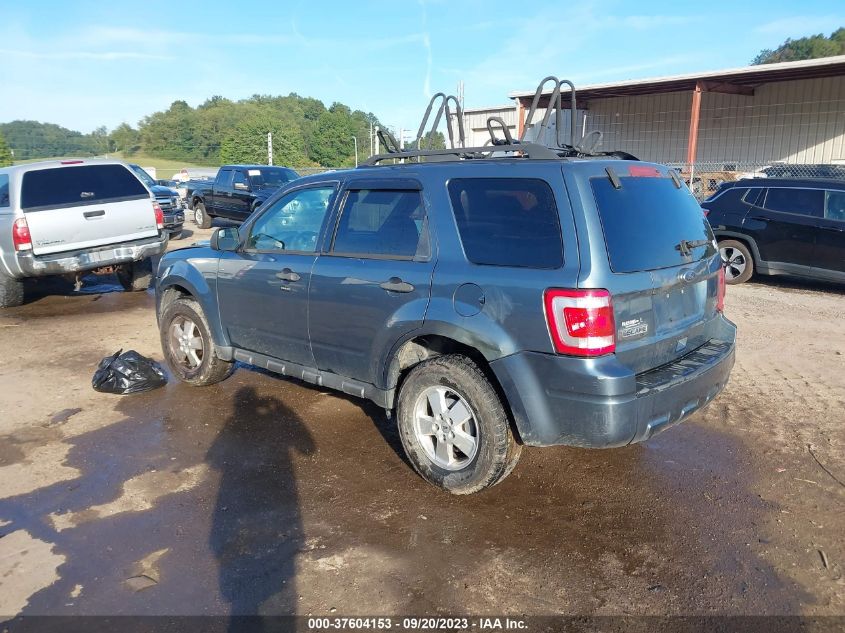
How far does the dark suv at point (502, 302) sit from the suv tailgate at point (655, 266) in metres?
0.01

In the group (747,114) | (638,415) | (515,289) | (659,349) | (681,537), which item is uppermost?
(747,114)

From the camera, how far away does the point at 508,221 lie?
352cm

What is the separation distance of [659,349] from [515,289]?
2.88 ft

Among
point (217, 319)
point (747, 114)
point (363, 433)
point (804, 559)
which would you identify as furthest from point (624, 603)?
point (747, 114)

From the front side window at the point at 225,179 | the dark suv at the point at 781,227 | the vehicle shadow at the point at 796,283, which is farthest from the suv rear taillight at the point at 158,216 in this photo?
the vehicle shadow at the point at 796,283

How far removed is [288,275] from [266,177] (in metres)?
13.2

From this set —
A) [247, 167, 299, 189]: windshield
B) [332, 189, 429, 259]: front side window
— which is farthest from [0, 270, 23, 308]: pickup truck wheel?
[247, 167, 299, 189]: windshield

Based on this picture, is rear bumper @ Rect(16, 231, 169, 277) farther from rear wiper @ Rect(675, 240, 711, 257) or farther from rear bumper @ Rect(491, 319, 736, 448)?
rear wiper @ Rect(675, 240, 711, 257)

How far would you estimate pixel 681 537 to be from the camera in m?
3.41

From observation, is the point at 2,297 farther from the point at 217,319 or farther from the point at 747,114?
the point at 747,114

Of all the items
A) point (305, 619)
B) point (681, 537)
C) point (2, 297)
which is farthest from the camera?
point (2, 297)

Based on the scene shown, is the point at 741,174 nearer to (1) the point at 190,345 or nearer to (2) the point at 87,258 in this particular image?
(2) the point at 87,258

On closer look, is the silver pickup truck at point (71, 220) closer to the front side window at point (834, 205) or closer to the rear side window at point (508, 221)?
the rear side window at point (508, 221)

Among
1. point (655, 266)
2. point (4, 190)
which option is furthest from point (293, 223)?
point (4, 190)
